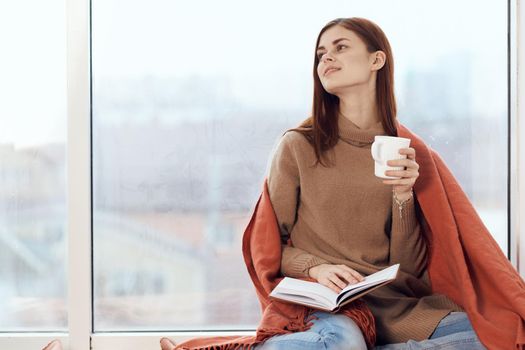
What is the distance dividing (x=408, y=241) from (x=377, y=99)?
374mm

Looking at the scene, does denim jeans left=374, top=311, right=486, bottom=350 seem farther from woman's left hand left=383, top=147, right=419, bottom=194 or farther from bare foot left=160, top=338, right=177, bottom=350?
bare foot left=160, top=338, right=177, bottom=350

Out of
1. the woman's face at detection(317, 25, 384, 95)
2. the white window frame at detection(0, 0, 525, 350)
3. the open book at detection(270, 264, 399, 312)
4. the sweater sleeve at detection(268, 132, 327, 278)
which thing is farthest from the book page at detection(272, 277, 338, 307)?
the white window frame at detection(0, 0, 525, 350)

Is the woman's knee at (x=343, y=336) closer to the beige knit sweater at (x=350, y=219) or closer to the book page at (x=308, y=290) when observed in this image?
the book page at (x=308, y=290)

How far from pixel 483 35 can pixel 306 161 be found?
76 centimetres

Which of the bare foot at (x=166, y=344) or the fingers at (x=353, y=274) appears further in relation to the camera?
the bare foot at (x=166, y=344)

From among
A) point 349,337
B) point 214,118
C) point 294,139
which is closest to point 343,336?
point 349,337

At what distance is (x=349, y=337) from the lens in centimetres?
147

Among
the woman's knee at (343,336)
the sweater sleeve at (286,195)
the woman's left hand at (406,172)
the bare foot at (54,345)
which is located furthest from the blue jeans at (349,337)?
the bare foot at (54,345)

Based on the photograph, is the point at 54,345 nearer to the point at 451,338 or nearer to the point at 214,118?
the point at 214,118

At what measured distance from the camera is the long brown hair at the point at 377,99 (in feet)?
5.88

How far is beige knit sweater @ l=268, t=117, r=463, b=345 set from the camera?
5.62 ft

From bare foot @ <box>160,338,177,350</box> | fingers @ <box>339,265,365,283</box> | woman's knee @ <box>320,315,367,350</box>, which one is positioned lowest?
bare foot @ <box>160,338,177,350</box>

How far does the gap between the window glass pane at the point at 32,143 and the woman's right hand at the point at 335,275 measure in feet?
2.83

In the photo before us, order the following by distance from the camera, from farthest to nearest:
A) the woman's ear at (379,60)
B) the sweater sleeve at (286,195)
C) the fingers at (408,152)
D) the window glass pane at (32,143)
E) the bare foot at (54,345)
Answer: the window glass pane at (32,143)
the bare foot at (54,345)
the woman's ear at (379,60)
the sweater sleeve at (286,195)
the fingers at (408,152)
